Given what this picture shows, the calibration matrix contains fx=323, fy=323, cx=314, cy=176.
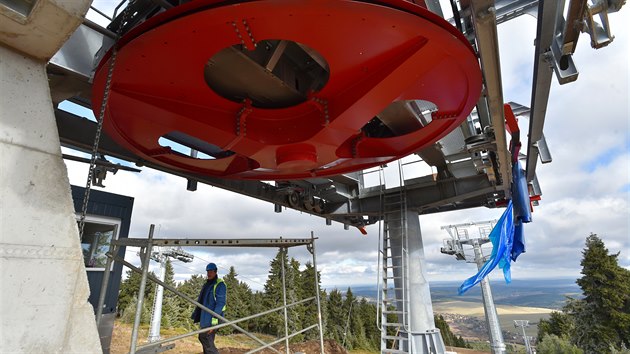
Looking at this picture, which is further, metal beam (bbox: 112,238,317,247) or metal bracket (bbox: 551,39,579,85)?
metal beam (bbox: 112,238,317,247)

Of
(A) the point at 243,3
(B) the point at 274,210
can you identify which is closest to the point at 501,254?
(B) the point at 274,210

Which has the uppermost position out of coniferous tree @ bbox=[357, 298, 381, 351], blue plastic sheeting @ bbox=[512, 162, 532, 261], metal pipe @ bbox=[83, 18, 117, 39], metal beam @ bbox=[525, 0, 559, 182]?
metal pipe @ bbox=[83, 18, 117, 39]

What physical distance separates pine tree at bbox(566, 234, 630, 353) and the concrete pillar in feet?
95.7

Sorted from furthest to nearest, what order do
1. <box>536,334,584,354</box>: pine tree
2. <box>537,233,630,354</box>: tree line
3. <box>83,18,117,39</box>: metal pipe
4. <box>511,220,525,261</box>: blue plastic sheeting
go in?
<box>537,233,630,354</box>: tree line → <box>536,334,584,354</box>: pine tree → <box>511,220,525,261</box>: blue plastic sheeting → <box>83,18,117,39</box>: metal pipe

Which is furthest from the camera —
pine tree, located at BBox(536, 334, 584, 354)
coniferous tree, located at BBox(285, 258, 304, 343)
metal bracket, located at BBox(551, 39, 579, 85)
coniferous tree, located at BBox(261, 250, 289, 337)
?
coniferous tree, located at BBox(261, 250, 289, 337)

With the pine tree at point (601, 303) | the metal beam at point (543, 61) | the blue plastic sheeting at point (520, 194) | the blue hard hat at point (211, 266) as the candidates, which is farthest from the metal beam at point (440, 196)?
the pine tree at point (601, 303)

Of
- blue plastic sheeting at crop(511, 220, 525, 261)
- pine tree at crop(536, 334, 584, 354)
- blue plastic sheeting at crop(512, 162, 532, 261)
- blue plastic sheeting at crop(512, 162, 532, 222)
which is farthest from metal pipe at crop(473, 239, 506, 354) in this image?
blue plastic sheeting at crop(512, 162, 532, 222)

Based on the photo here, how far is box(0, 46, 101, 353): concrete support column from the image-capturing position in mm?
1651

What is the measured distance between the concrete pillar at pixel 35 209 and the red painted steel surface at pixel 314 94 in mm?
909

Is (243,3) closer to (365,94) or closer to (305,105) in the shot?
(365,94)

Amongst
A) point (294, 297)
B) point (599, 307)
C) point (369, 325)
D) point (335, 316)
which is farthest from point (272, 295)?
point (599, 307)

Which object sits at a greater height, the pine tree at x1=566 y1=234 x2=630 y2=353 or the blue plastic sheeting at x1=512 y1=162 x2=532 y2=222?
the blue plastic sheeting at x1=512 y1=162 x2=532 y2=222

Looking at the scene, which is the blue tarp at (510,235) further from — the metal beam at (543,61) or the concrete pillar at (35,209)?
the concrete pillar at (35,209)

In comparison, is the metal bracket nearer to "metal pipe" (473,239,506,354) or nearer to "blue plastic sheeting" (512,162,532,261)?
"blue plastic sheeting" (512,162,532,261)
